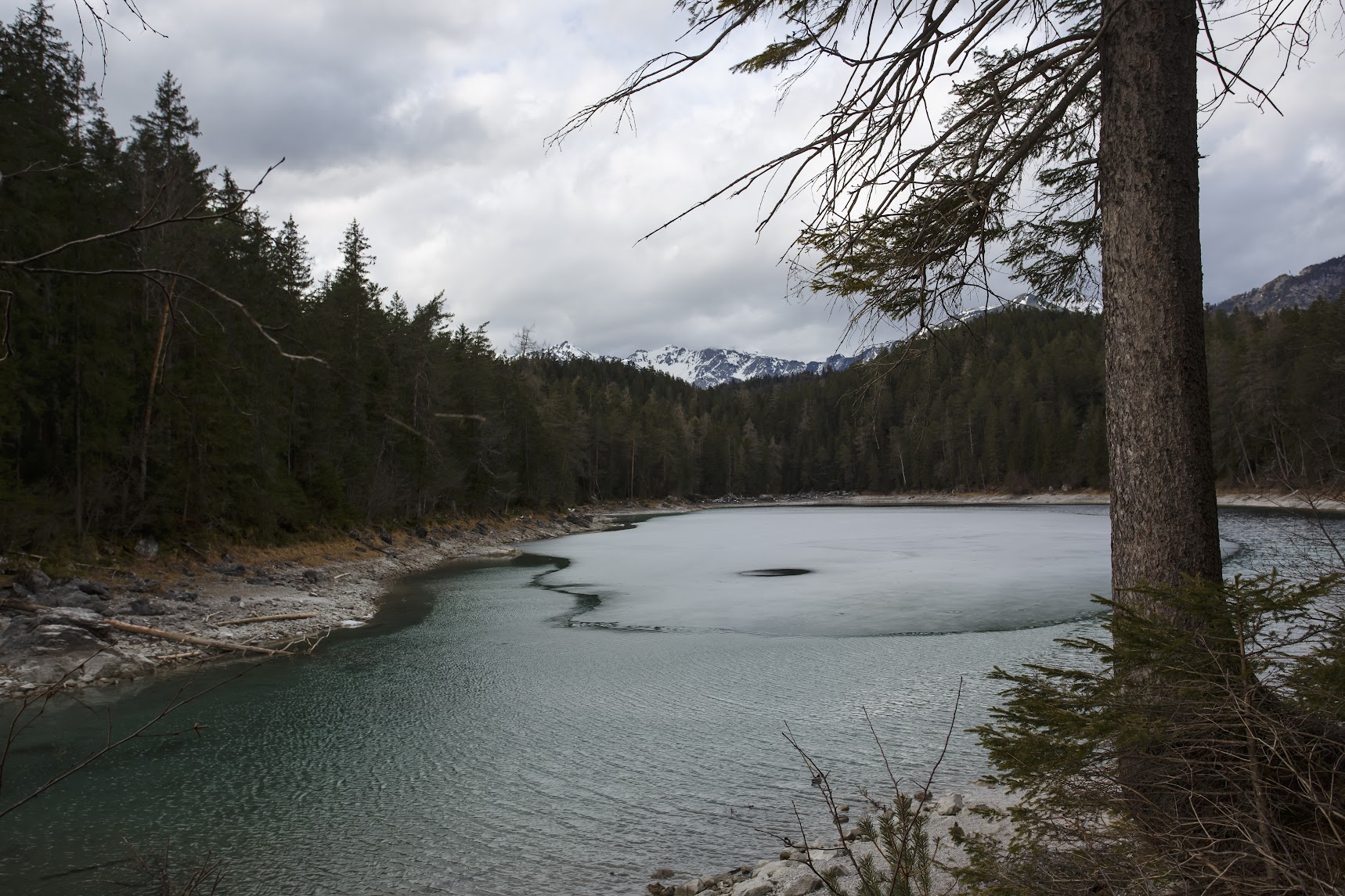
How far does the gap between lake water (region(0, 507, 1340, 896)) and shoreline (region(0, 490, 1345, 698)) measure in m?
0.84

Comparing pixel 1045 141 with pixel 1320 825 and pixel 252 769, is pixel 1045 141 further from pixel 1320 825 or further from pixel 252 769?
pixel 252 769

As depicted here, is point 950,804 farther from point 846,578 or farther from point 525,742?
point 846,578

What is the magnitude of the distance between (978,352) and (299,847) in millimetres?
6546

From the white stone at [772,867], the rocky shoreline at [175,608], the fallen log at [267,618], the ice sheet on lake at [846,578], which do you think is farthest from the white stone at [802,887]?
the fallen log at [267,618]

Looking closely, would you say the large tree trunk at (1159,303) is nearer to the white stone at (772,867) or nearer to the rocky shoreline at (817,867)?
the rocky shoreline at (817,867)

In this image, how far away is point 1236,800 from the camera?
251cm

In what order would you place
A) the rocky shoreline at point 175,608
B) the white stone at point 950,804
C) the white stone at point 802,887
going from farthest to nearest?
the rocky shoreline at point 175,608
the white stone at point 950,804
the white stone at point 802,887

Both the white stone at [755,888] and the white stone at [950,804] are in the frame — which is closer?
the white stone at [755,888]

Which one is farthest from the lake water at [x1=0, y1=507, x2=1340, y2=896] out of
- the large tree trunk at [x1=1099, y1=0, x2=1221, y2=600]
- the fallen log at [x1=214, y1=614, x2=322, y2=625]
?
the large tree trunk at [x1=1099, y1=0, x2=1221, y2=600]

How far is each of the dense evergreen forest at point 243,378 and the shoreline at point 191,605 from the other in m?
1.18

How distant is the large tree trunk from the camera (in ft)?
11.8

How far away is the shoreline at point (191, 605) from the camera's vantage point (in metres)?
10.9

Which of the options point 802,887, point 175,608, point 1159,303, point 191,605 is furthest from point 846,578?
point 1159,303

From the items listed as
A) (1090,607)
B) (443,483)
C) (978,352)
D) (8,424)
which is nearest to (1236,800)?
(978,352)
